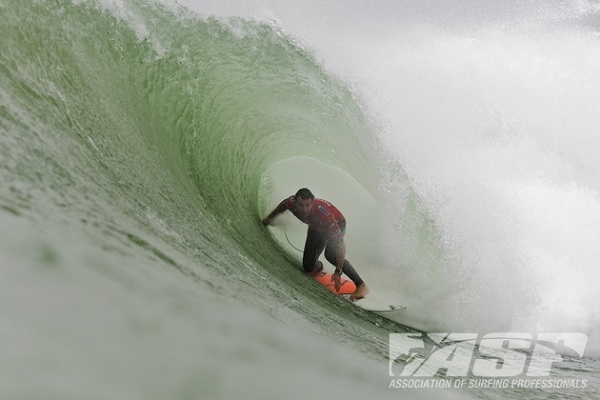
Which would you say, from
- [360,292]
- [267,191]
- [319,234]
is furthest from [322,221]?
[267,191]

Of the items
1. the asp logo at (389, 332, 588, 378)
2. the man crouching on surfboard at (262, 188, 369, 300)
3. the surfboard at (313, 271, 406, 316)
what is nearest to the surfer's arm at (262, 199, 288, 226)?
the man crouching on surfboard at (262, 188, 369, 300)

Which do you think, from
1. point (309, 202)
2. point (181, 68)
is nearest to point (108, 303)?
point (309, 202)

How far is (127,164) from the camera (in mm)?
3285

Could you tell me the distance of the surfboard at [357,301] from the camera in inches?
188

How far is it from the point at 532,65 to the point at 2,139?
11.9 m

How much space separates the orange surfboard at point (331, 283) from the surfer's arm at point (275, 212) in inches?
28.5

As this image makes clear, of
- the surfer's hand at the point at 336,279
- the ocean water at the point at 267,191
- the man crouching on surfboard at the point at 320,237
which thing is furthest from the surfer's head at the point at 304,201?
the surfer's hand at the point at 336,279

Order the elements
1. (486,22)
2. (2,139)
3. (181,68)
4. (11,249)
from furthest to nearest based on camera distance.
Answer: (486,22) < (181,68) < (2,139) < (11,249)

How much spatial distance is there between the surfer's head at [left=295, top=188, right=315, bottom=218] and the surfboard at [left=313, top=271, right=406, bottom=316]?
0.65 m

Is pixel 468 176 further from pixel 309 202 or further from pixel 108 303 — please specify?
pixel 108 303

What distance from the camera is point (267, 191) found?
5.90 m

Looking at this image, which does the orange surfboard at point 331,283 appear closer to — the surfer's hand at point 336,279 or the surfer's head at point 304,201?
the surfer's hand at point 336,279

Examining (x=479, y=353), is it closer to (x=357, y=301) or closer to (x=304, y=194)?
(x=357, y=301)

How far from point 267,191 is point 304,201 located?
147cm
